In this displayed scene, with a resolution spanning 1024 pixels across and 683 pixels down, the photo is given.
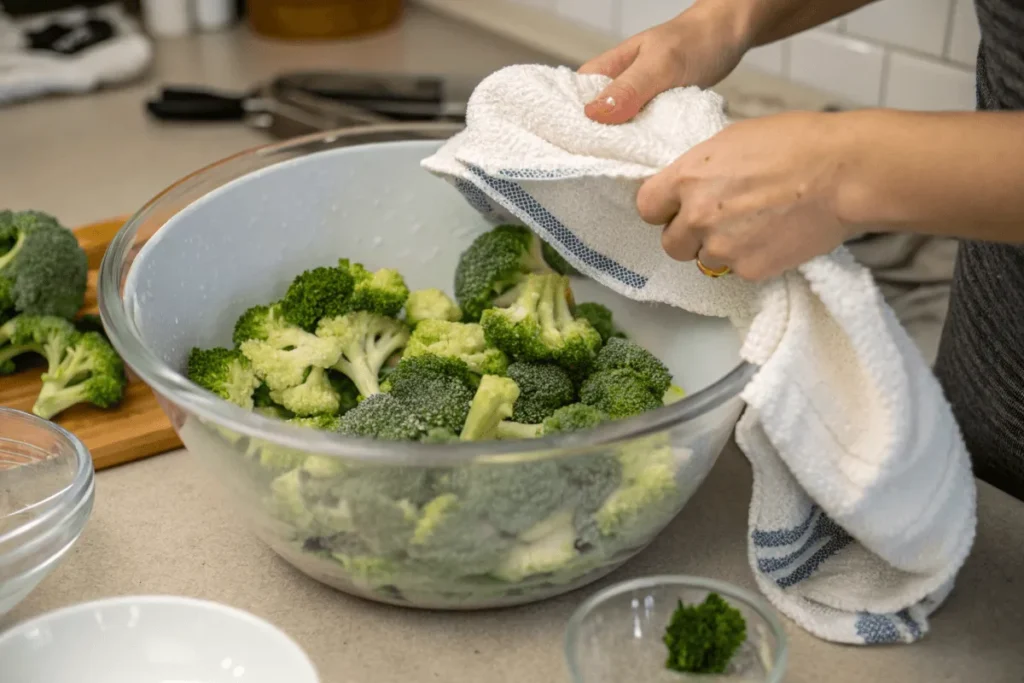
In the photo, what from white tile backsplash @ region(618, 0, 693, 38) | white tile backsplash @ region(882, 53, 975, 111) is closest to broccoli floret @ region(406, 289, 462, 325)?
white tile backsplash @ region(882, 53, 975, 111)

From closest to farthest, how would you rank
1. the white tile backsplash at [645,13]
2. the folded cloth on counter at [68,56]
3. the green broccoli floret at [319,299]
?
1. the green broccoli floret at [319,299]
2. the white tile backsplash at [645,13]
3. the folded cloth on counter at [68,56]

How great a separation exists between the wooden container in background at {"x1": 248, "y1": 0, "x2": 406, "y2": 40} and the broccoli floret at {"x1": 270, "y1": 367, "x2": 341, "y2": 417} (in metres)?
1.49

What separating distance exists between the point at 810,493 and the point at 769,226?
18cm

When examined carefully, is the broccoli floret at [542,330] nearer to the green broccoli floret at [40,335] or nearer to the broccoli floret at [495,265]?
the broccoli floret at [495,265]

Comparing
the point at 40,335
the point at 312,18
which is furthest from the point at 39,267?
the point at 312,18

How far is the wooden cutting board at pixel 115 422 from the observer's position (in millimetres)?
1014

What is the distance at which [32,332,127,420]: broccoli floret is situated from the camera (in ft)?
3.44

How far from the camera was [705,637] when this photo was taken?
674 millimetres

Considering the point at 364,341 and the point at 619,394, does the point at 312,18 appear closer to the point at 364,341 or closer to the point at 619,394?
the point at 364,341

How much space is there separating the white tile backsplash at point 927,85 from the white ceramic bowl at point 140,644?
1131 millimetres

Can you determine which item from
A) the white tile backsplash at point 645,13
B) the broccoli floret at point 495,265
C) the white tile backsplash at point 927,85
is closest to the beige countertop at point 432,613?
the broccoli floret at point 495,265

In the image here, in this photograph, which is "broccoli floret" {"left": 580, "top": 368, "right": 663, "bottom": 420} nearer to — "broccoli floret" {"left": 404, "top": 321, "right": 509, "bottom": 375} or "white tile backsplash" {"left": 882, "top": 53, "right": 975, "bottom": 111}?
"broccoli floret" {"left": 404, "top": 321, "right": 509, "bottom": 375}

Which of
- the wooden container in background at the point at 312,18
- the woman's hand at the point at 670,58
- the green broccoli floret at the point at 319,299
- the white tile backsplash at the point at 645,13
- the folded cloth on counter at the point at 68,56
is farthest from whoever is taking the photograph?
the wooden container in background at the point at 312,18

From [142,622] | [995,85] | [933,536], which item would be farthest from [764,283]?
[142,622]
